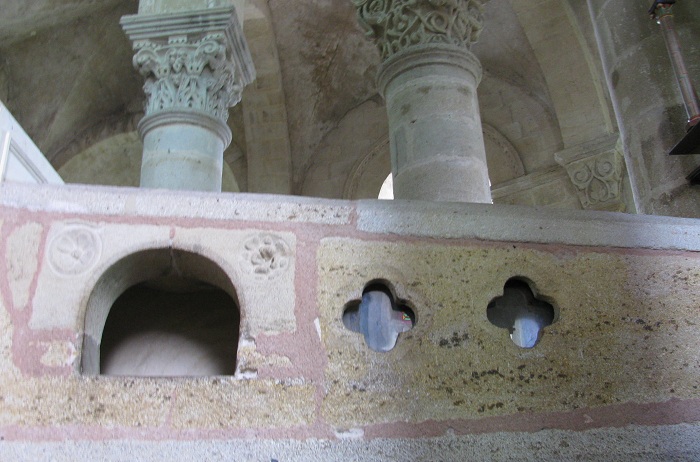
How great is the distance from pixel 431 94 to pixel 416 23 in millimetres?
567

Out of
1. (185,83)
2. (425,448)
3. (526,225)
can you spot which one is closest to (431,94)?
(185,83)

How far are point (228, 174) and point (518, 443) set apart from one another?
24.8ft

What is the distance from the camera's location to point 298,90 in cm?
898

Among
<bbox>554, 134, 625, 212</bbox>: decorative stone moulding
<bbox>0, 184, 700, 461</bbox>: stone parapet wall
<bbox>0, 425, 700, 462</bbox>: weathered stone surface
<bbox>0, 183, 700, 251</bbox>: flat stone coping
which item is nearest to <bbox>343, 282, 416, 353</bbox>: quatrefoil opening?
<bbox>0, 184, 700, 461</bbox>: stone parapet wall

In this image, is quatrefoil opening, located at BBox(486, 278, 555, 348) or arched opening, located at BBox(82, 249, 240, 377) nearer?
quatrefoil opening, located at BBox(486, 278, 555, 348)

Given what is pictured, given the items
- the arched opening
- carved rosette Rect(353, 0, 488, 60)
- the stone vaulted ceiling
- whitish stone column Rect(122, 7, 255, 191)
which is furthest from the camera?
the stone vaulted ceiling

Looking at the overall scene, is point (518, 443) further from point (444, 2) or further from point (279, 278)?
point (444, 2)

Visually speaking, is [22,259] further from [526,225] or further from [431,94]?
[431,94]

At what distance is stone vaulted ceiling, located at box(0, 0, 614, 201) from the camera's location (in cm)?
737

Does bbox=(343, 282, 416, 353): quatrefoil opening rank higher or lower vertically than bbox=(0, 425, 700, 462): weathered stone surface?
higher

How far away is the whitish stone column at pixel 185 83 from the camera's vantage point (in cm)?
446

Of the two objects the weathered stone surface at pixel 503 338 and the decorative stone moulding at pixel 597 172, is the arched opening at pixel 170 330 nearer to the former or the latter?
the weathered stone surface at pixel 503 338

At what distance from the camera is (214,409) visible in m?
1.87

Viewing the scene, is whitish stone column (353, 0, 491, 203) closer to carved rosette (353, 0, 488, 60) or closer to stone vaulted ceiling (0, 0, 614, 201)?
carved rosette (353, 0, 488, 60)
